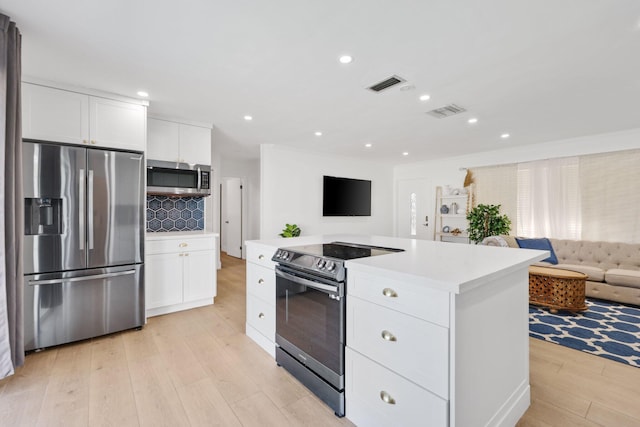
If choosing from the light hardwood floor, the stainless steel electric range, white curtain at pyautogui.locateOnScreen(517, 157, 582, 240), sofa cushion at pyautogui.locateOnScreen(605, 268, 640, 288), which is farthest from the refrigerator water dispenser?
white curtain at pyautogui.locateOnScreen(517, 157, 582, 240)

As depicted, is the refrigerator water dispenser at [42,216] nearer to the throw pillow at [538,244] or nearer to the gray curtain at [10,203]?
the gray curtain at [10,203]

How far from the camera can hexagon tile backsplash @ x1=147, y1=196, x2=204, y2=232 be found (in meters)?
3.75

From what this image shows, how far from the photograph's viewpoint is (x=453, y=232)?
20.1ft

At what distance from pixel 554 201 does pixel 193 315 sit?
5886 millimetres

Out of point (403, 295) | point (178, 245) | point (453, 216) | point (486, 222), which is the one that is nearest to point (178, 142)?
point (178, 245)

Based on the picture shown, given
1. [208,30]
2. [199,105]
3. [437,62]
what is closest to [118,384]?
[208,30]

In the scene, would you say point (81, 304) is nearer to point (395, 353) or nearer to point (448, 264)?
point (395, 353)

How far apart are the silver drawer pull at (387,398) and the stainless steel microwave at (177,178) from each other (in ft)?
10.3

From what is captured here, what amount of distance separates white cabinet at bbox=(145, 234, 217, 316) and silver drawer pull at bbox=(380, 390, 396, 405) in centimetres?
277

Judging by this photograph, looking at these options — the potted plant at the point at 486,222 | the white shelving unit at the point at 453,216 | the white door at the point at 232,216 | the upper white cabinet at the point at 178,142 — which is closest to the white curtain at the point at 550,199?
the potted plant at the point at 486,222

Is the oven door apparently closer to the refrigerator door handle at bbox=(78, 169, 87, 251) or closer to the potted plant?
the refrigerator door handle at bbox=(78, 169, 87, 251)

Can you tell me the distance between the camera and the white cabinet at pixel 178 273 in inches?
127

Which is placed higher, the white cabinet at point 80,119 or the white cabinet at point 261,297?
the white cabinet at point 80,119

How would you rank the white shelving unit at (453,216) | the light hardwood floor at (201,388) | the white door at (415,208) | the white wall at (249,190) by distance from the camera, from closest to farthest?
the light hardwood floor at (201,388) → the white shelving unit at (453,216) → the white door at (415,208) → the white wall at (249,190)
